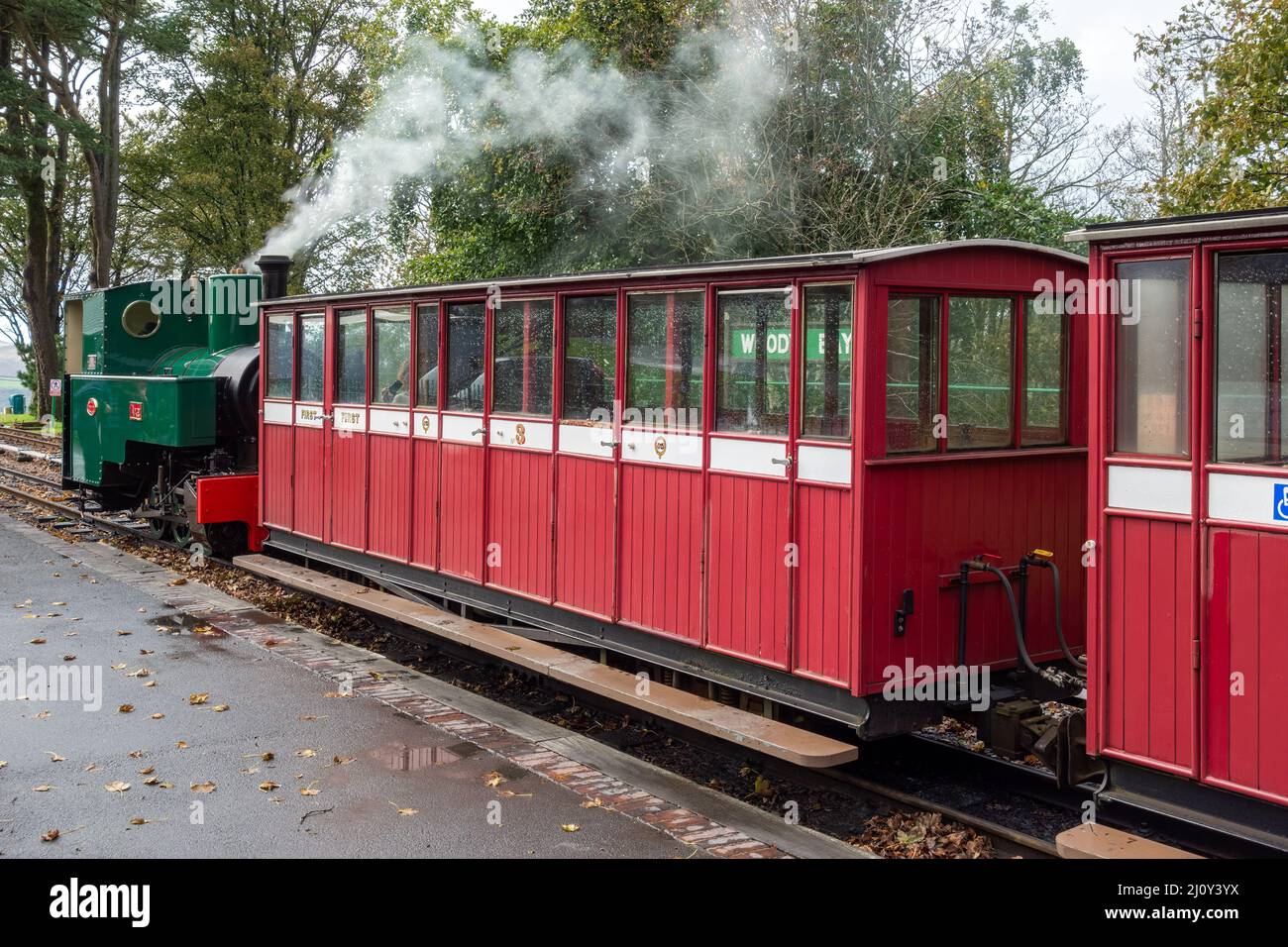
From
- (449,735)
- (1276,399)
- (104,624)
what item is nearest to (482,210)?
(104,624)

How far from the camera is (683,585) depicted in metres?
7.13

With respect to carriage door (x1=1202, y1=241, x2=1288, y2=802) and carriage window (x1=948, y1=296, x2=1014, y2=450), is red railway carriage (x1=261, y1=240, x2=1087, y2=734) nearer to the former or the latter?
carriage window (x1=948, y1=296, x2=1014, y2=450)

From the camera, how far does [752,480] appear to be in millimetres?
6637

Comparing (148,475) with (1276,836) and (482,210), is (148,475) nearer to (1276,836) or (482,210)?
(482,210)

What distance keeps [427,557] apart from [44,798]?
3864mm

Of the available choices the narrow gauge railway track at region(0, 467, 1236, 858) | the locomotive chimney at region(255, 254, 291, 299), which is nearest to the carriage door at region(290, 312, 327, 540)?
the locomotive chimney at region(255, 254, 291, 299)

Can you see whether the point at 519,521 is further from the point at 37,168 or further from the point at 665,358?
the point at 37,168

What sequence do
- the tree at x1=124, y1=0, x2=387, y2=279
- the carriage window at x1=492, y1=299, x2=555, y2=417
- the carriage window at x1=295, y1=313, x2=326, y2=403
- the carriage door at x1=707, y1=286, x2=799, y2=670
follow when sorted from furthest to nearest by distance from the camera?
the tree at x1=124, y1=0, x2=387, y2=279 < the carriage window at x1=295, y1=313, x2=326, y2=403 < the carriage window at x1=492, y1=299, x2=555, y2=417 < the carriage door at x1=707, y1=286, x2=799, y2=670

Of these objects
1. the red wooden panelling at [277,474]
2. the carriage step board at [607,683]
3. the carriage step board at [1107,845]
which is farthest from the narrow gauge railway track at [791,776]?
the red wooden panelling at [277,474]

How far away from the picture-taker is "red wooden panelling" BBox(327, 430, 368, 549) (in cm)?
1062

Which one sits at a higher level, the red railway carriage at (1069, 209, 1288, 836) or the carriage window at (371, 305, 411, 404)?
the carriage window at (371, 305, 411, 404)

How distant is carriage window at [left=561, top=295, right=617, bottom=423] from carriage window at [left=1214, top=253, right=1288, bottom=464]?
3.80 m

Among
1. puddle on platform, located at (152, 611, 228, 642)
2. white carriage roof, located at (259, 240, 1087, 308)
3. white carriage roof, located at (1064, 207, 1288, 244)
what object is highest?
white carriage roof, located at (259, 240, 1087, 308)

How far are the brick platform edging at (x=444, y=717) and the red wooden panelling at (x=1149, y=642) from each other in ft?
5.58
